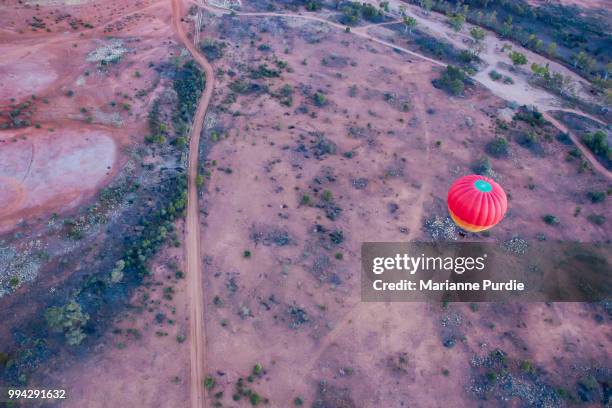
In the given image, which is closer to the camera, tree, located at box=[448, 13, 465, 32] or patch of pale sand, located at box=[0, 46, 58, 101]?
patch of pale sand, located at box=[0, 46, 58, 101]

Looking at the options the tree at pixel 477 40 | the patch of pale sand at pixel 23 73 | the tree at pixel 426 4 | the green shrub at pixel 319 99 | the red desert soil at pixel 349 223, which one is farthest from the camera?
the tree at pixel 426 4

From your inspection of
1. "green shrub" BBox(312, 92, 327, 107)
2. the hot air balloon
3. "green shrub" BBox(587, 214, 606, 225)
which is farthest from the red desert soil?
the hot air balloon

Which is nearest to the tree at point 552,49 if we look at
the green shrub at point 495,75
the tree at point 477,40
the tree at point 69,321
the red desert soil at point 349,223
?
the tree at point 477,40

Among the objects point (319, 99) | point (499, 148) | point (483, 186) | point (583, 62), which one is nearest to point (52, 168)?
point (319, 99)

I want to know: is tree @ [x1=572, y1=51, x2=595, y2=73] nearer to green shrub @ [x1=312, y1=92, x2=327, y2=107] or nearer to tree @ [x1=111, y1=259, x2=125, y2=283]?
green shrub @ [x1=312, y1=92, x2=327, y2=107]

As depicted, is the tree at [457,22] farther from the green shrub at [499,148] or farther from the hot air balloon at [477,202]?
the hot air balloon at [477,202]

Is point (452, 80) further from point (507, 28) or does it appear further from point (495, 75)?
point (507, 28)
